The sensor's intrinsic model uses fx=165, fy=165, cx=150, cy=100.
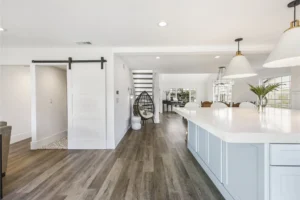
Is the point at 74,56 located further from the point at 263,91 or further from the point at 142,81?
the point at 142,81

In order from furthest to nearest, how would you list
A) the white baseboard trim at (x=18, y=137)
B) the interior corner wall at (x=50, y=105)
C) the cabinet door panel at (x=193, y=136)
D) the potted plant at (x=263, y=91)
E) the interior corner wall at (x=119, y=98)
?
the white baseboard trim at (x=18, y=137) → the interior corner wall at (x=119, y=98) → the interior corner wall at (x=50, y=105) → the cabinet door panel at (x=193, y=136) → the potted plant at (x=263, y=91)

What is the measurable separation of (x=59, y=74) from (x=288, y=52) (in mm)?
4921

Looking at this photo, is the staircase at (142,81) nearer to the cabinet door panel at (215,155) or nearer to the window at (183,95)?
the cabinet door panel at (215,155)

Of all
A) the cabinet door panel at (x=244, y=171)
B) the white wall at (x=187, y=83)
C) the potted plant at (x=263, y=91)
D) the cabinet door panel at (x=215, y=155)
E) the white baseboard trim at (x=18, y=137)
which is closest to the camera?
the cabinet door panel at (x=244, y=171)

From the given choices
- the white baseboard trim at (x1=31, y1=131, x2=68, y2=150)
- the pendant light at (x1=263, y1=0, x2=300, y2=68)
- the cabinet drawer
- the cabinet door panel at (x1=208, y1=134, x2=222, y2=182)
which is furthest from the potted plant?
the white baseboard trim at (x1=31, y1=131, x2=68, y2=150)

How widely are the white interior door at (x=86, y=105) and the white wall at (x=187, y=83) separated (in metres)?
8.49

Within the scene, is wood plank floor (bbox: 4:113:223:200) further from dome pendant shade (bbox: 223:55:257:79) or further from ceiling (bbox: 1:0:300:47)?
ceiling (bbox: 1:0:300:47)

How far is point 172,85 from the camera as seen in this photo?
1262 cm

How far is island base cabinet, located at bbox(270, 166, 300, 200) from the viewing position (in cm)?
108

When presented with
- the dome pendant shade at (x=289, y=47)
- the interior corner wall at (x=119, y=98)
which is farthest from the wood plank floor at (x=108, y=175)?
the dome pendant shade at (x=289, y=47)

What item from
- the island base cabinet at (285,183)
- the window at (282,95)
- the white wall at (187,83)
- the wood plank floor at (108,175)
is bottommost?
the wood plank floor at (108,175)

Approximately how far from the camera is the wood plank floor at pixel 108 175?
2.00 meters

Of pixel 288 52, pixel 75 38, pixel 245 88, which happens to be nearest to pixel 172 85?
pixel 245 88

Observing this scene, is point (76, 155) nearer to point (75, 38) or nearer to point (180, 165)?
point (180, 165)
